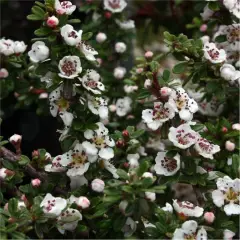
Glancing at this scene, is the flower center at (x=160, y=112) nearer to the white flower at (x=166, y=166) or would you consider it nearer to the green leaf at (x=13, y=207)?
the white flower at (x=166, y=166)

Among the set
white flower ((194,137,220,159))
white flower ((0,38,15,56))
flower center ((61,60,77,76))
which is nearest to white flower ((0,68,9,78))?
white flower ((0,38,15,56))

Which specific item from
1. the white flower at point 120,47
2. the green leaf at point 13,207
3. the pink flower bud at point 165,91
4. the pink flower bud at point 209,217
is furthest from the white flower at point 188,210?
the white flower at point 120,47

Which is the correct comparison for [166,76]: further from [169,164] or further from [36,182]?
[36,182]

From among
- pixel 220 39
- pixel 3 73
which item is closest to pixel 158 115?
pixel 220 39

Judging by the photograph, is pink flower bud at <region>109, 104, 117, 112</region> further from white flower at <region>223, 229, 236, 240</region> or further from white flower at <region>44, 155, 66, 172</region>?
white flower at <region>223, 229, 236, 240</region>

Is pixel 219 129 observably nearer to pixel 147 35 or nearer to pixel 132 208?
pixel 132 208

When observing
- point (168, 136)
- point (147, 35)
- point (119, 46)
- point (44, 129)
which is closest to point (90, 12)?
point (119, 46)
